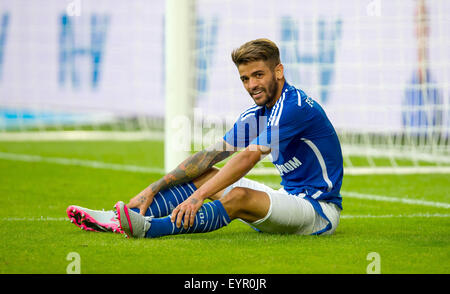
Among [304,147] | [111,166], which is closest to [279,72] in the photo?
[304,147]

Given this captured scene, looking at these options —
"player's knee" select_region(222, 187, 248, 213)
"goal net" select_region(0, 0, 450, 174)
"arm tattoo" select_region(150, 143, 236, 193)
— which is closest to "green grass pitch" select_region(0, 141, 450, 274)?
"player's knee" select_region(222, 187, 248, 213)

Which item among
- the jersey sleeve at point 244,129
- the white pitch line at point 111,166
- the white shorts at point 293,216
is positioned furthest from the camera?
the white pitch line at point 111,166

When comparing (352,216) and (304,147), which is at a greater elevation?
(304,147)

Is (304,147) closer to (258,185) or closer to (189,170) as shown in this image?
(258,185)

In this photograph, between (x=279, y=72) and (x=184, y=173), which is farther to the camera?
(x=184, y=173)

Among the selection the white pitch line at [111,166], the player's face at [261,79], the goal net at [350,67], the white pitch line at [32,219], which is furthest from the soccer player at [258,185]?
the goal net at [350,67]

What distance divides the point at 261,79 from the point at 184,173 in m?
0.71

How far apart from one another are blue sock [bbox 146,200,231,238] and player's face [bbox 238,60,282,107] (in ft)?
2.24

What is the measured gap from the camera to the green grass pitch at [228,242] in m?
3.40

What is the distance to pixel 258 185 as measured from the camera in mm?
4461

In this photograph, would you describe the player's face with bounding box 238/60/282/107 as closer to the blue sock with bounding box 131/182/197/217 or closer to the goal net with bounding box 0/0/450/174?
the blue sock with bounding box 131/182/197/217

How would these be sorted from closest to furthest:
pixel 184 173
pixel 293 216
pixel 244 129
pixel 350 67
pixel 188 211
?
pixel 188 211 < pixel 293 216 < pixel 184 173 < pixel 244 129 < pixel 350 67

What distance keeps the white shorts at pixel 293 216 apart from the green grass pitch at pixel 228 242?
0.07m

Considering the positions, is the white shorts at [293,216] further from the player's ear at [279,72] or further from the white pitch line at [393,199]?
the white pitch line at [393,199]
